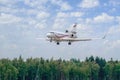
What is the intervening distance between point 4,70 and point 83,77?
37917 mm

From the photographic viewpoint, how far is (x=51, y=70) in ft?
430

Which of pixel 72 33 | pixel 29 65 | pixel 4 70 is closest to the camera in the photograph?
pixel 72 33

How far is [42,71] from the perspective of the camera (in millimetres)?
129125

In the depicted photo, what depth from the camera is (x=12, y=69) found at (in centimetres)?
11656

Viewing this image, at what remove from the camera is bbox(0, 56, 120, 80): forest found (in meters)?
119

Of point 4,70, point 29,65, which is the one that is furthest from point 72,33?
point 29,65

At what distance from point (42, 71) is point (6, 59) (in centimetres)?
1187

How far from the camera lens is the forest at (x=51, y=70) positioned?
118731 mm

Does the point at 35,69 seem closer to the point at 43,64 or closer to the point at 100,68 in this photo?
the point at 43,64

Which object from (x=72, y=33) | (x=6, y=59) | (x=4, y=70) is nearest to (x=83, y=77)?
(x=6, y=59)

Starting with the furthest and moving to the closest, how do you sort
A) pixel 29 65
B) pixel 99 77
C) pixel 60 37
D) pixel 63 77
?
1. pixel 99 77
2. pixel 63 77
3. pixel 29 65
4. pixel 60 37

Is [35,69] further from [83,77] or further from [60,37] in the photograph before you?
[60,37]

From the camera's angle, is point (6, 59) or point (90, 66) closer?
point (6, 59)

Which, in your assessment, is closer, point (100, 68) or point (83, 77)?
point (83, 77)
